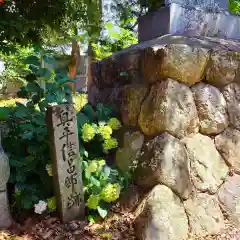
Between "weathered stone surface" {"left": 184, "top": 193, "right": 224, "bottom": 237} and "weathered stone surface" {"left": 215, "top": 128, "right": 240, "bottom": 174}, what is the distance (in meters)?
0.37

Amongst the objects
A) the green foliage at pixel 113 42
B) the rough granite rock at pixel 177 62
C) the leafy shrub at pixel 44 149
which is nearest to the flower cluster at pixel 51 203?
the leafy shrub at pixel 44 149

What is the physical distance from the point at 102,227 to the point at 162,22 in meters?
2.02

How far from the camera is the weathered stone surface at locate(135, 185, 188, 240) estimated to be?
2104 millimetres

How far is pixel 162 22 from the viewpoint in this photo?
3.13 m

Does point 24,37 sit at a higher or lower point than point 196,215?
higher

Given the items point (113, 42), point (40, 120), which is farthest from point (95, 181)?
point (113, 42)

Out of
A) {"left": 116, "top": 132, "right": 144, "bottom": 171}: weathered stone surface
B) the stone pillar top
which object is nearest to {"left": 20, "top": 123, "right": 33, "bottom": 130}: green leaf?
{"left": 116, "top": 132, "right": 144, "bottom": 171}: weathered stone surface

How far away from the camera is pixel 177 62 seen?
2.45m

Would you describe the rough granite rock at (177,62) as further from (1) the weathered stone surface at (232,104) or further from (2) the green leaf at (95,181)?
(2) the green leaf at (95,181)

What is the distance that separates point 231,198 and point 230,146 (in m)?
0.43

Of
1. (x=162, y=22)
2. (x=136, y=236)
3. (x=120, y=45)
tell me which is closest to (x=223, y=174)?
(x=136, y=236)

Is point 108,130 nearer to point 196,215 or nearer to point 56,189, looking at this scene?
point 56,189

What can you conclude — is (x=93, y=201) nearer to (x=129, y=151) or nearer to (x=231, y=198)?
(x=129, y=151)

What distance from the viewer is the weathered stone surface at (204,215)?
227cm
